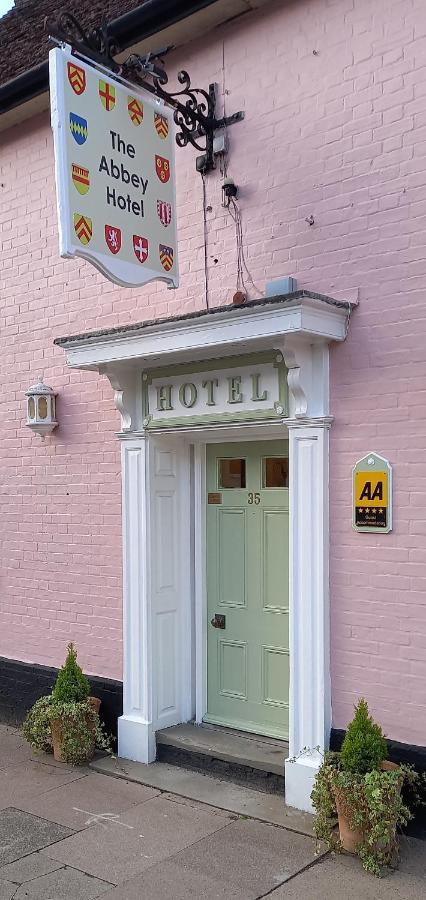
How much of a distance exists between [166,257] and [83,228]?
2.62 feet

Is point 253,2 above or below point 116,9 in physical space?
below

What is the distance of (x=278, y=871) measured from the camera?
14.0 feet

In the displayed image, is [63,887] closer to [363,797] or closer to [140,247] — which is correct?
[363,797]

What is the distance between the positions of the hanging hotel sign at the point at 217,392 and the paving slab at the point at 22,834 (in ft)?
8.97

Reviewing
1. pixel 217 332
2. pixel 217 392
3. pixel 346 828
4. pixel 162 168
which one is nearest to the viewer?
pixel 346 828

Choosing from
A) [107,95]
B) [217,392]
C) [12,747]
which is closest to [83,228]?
[107,95]

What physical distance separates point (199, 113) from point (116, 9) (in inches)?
69.2

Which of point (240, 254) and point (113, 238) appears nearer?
point (113, 238)

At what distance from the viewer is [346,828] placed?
434cm

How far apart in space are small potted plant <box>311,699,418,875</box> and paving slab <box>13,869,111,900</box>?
1.24 meters

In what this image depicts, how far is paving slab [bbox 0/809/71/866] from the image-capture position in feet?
15.0

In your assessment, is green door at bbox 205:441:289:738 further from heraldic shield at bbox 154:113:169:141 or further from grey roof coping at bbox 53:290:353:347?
heraldic shield at bbox 154:113:169:141

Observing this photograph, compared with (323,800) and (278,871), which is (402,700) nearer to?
(323,800)

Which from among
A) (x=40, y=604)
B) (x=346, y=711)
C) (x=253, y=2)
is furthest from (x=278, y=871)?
(x=253, y=2)
